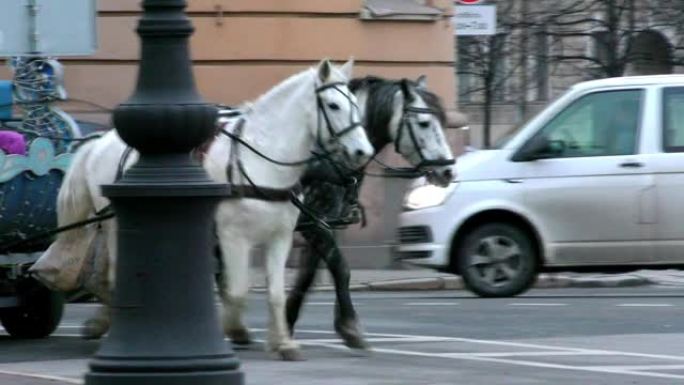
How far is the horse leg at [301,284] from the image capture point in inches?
465

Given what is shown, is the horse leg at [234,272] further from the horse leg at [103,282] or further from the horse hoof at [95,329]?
the horse hoof at [95,329]

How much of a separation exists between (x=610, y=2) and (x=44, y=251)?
71.5ft

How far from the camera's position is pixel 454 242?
17094 mm

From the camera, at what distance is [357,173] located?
1140 cm

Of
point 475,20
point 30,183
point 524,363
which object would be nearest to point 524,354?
point 524,363

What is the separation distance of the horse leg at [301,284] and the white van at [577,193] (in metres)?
5.28

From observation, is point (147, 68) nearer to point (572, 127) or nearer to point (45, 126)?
point (45, 126)

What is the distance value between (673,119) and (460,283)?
4.75 m

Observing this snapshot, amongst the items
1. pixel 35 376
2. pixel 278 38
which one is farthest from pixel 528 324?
pixel 278 38

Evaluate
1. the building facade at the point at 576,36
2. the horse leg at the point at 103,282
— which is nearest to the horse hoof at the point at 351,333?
the horse leg at the point at 103,282

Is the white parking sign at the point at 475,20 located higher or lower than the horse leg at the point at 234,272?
higher

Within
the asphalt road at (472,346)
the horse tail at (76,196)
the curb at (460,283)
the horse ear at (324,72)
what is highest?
the horse ear at (324,72)

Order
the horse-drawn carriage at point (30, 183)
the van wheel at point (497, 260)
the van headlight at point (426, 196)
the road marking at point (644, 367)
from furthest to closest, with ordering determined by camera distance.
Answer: the van headlight at point (426, 196), the van wheel at point (497, 260), the horse-drawn carriage at point (30, 183), the road marking at point (644, 367)

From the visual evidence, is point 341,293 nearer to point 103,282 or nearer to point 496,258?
point 103,282
